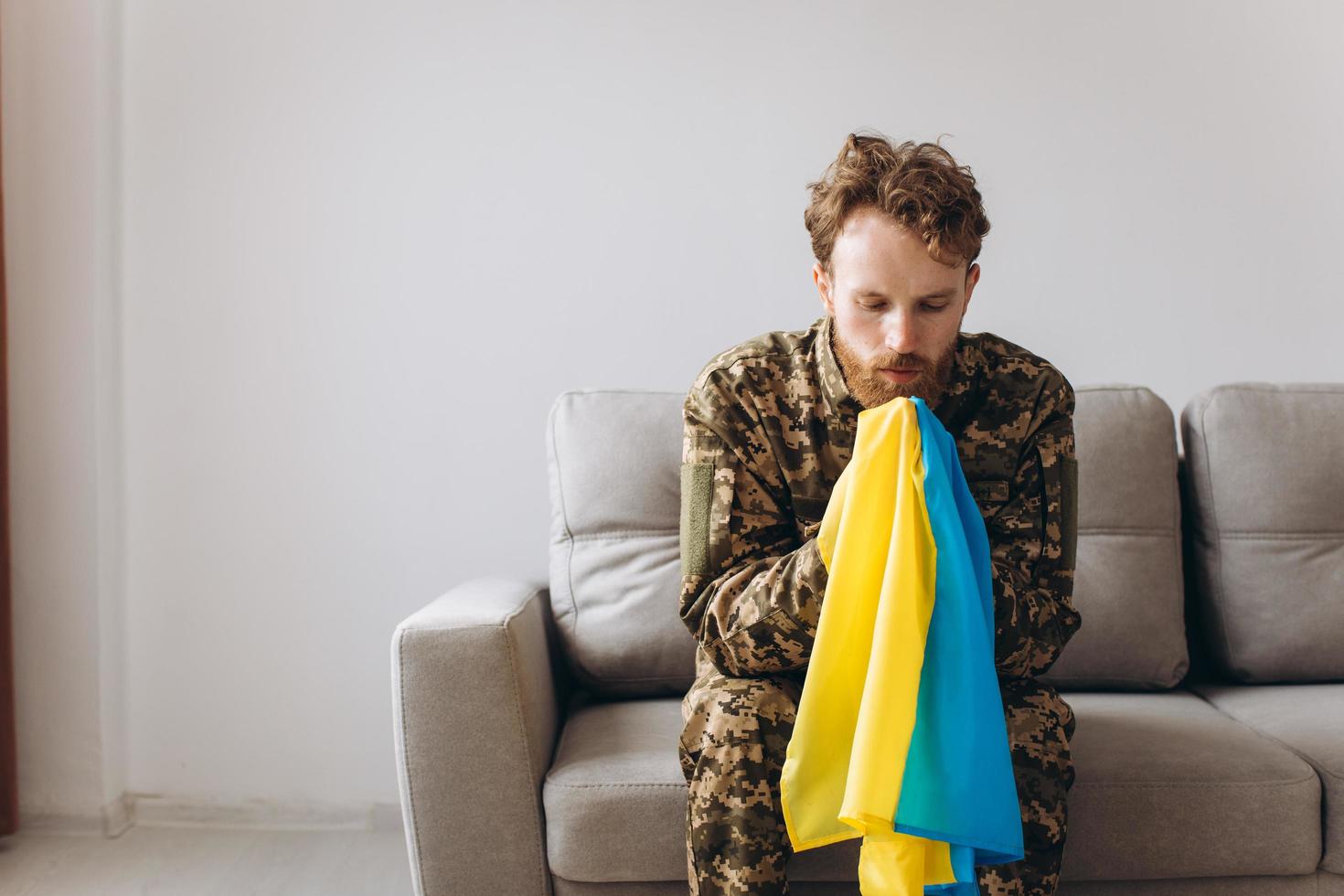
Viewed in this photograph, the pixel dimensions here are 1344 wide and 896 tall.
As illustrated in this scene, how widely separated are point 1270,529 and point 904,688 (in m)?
1.07

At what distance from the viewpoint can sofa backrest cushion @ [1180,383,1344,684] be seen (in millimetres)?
1874

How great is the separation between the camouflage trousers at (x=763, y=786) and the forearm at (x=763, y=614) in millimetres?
35

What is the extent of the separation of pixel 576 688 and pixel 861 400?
82cm

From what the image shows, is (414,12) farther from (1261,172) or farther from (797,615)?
(1261,172)

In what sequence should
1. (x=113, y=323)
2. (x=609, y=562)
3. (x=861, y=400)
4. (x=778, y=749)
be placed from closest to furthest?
(x=778, y=749)
(x=861, y=400)
(x=609, y=562)
(x=113, y=323)

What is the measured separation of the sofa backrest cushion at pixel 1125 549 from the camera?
1846mm

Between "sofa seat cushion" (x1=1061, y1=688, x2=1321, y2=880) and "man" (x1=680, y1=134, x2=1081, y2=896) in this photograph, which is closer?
"man" (x1=680, y1=134, x2=1081, y2=896)

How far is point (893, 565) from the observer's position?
123 cm

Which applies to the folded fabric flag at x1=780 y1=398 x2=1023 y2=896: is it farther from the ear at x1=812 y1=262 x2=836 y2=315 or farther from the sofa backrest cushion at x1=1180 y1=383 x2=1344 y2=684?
the sofa backrest cushion at x1=1180 y1=383 x2=1344 y2=684

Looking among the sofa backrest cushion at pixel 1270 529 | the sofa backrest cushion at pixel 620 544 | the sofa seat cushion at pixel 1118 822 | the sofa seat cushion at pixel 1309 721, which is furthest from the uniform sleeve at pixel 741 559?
the sofa backrest cushion at pixel 1270 529

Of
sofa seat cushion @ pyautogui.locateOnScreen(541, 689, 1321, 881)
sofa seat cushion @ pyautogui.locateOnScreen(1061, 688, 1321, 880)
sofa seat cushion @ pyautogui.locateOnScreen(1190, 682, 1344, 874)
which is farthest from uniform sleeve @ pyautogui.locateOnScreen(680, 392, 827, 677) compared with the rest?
sofa seat cushion @ pyautogui.locateOnScreen(1190, 682, 1344, 874)

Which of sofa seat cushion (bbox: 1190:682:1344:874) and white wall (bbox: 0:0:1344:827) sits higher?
white wall (bbox: 0:0:1344:827)

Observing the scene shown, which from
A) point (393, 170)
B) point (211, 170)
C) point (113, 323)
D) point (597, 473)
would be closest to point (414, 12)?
point (393, 170)

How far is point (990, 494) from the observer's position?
151 cm
